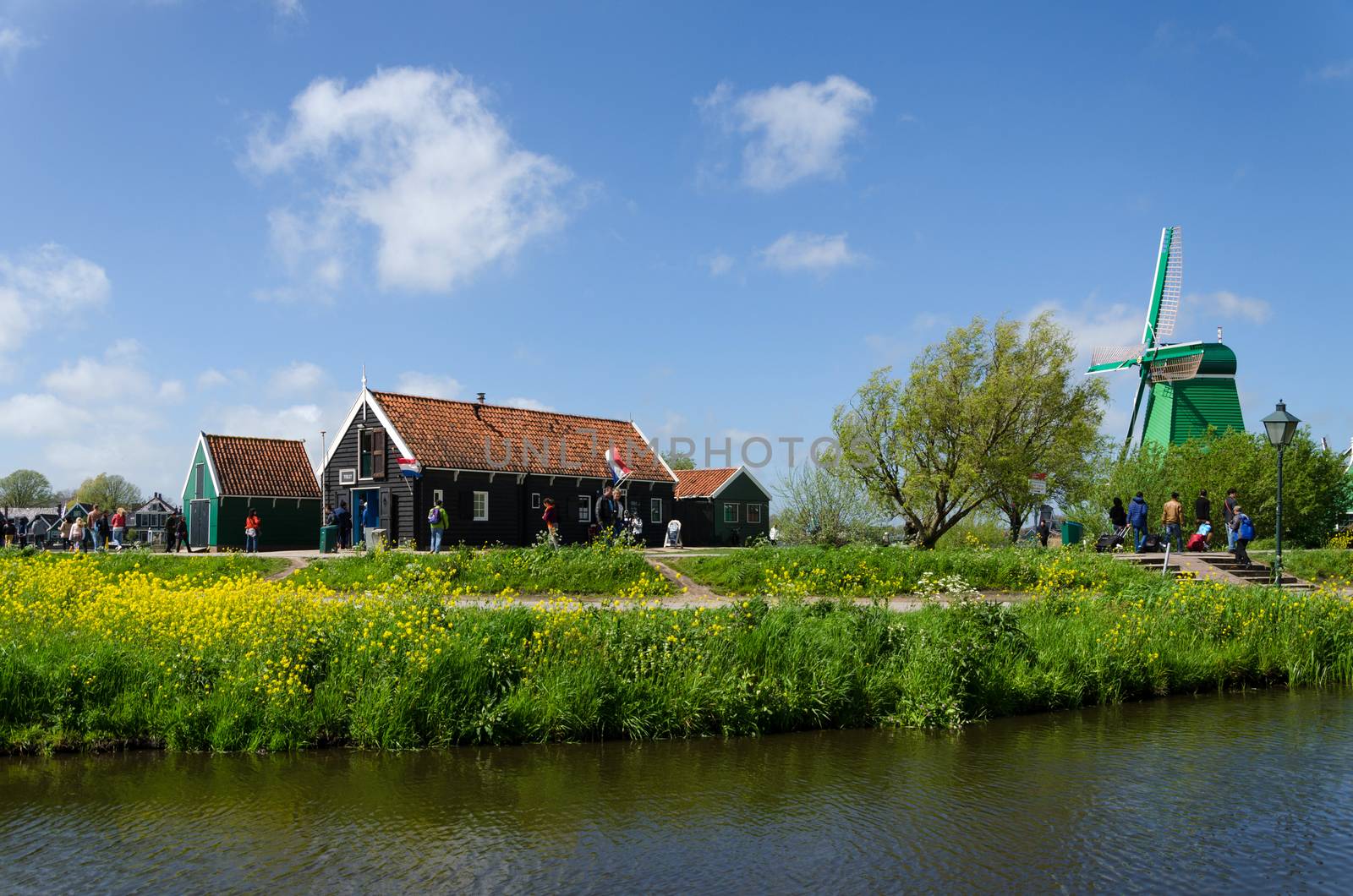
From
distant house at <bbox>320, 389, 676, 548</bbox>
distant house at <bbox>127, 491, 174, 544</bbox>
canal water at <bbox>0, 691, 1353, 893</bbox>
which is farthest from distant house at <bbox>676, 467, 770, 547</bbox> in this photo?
distant house at <bbox>127, 491, 174, 544</bbox>

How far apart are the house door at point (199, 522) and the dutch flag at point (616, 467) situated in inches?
688

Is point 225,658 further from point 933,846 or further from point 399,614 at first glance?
point 933,846

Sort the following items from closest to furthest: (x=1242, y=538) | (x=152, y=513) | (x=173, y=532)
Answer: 1. (x=1242, y=538)
2. (x=173, y=532)
3. (x=152, y=513)

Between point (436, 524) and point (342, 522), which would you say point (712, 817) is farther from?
point (342, 522)

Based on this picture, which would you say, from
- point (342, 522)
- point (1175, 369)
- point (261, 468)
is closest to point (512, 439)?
point (342, 522)

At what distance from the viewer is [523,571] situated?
19094mm

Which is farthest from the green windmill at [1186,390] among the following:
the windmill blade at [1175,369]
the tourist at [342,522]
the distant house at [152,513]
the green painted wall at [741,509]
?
the distant house at [152,513]

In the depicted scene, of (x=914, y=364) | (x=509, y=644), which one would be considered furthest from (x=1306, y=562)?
(x=509, y=644)

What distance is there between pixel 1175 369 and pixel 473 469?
115 ft

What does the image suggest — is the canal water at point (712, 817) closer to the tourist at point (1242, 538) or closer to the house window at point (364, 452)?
the tourist at point (1242, 538)

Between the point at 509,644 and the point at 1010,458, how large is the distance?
1205 inches

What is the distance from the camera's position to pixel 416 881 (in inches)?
258

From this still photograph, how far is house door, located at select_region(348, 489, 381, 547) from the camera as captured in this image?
37188 millimetres

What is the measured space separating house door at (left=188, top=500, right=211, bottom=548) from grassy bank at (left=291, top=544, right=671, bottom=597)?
26.8 metres
